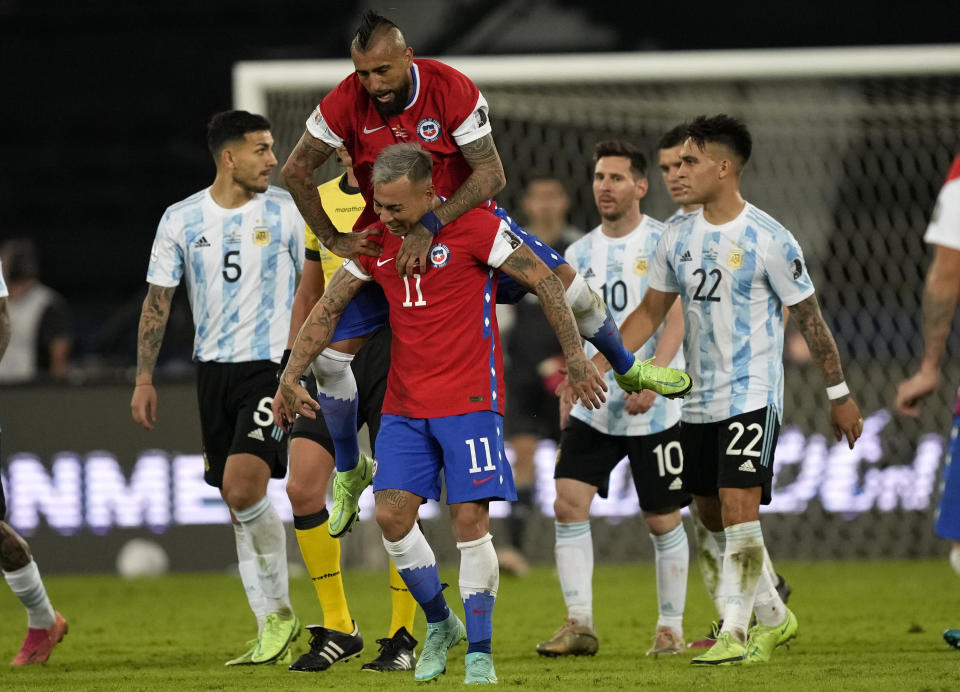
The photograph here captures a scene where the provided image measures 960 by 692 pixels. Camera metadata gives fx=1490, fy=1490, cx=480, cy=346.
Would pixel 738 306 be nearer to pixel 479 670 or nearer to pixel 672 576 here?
pixel 672 576

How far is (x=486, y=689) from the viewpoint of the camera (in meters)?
4.94

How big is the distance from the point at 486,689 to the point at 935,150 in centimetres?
949

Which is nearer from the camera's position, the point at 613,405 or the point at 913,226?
the point at 613,405

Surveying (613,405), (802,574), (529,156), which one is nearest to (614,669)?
(613,405)

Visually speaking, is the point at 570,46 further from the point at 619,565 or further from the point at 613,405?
the point at 613,405

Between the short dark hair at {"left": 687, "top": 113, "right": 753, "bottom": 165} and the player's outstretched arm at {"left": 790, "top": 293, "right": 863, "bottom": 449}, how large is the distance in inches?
27.4

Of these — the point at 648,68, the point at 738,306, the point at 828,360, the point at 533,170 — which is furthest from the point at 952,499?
the point at 533,170

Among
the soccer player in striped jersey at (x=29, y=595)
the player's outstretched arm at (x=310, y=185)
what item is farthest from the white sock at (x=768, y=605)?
the soccer player in striped jersey at (x=29, y=595)

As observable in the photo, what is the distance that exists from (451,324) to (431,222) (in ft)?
1.20

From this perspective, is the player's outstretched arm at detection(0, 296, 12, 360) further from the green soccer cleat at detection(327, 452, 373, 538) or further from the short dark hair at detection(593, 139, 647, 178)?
the short dark hair at detection(593, 139, 647, 178)

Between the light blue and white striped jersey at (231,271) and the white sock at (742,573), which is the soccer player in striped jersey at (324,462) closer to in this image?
the light blue and white striped jersey at (231,271)

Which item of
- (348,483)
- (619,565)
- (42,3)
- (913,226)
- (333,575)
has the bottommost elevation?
(619,565)

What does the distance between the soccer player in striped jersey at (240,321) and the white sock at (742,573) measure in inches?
74.9

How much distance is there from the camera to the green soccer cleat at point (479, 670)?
5.05 metres
